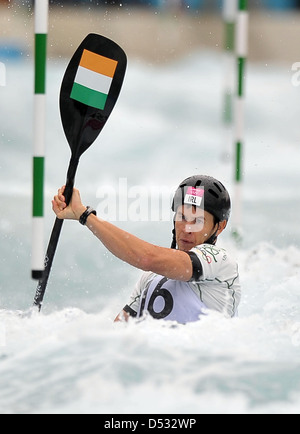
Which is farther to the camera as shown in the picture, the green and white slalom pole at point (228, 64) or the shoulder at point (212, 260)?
the green and white slalom pole at point (228, 64)

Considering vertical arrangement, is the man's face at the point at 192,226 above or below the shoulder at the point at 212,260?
above

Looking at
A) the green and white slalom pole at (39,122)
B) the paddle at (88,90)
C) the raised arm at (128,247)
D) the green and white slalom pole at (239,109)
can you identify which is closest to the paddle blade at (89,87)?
the paddle at (88,90)

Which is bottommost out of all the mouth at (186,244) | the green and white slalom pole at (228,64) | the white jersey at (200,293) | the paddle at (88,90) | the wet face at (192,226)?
the white jersey at (200,293)

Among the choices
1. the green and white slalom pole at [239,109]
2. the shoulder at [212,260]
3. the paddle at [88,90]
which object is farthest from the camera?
the green and white slalom pole at [239,109]

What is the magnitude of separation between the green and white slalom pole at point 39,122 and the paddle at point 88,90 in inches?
5.0

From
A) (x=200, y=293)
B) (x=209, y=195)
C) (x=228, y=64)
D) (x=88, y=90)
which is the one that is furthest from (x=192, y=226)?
(x=228, y=64)

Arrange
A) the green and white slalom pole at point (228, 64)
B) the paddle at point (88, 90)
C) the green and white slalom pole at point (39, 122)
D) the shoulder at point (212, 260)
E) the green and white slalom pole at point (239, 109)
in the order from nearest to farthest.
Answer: the shoulder at point (212, 260), the green and white slalom pole at point (39, 122), the paddle at point (88, 90), the green and white slalom pole at point (239, 109), the green and white slalom pole at point (228, 64)

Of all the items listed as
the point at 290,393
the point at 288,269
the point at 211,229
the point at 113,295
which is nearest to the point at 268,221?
the point at 288,269

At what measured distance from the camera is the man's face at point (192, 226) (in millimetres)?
3314

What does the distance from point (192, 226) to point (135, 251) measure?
31 centimetres

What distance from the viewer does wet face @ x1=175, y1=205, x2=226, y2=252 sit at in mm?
3314

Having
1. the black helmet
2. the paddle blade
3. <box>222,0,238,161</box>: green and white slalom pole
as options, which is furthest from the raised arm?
<box>222,0,238,161</box>: green and white slalom pole

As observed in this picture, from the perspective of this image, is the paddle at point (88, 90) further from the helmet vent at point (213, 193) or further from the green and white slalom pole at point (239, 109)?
the green and white slalom pole at point (239, 109)

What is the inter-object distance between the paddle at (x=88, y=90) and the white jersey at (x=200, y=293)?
409mm
